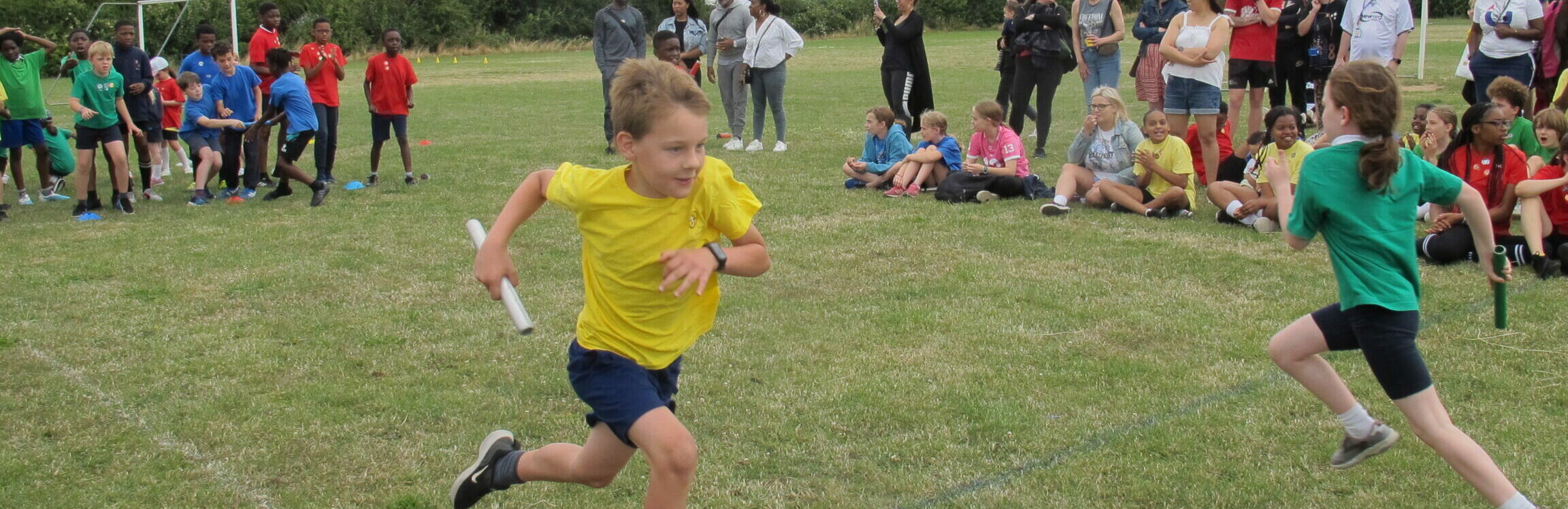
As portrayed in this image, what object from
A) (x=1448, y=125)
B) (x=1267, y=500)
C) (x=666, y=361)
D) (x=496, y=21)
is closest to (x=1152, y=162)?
(x=1448, y=125)

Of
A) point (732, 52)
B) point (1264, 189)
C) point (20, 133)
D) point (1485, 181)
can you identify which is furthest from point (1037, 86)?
point (20, 133)

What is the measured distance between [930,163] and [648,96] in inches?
304

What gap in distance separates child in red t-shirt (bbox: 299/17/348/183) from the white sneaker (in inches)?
326

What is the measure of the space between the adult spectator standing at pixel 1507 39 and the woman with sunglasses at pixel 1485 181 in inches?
91.1

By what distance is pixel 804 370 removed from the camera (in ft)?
19.4

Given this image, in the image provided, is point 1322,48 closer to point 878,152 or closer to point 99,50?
point 878,152

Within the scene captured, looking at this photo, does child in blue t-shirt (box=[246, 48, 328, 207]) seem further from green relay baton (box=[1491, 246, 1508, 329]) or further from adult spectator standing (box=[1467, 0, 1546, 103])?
adult spectator standing (box=[1467, 0, 1546, 103])

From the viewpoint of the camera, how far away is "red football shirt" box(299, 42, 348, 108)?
1201 centimetres

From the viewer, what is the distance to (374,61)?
39.4 feet

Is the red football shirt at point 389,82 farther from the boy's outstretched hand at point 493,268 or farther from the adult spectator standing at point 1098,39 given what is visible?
the boy's outstretched hand at point 493,268

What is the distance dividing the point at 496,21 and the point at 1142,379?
190 feet

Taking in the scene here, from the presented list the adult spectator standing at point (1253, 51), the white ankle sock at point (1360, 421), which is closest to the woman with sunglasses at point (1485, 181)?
the adult spectator standing at point (1253, 51)

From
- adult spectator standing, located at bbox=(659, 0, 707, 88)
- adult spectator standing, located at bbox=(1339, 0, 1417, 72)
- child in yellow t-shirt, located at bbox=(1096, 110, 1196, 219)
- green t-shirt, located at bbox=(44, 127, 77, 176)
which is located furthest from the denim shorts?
green t-shirt, located at bbox=(44, 127, 77, 176)

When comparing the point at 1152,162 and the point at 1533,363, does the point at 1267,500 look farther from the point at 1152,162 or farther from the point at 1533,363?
the point at 1152,162
